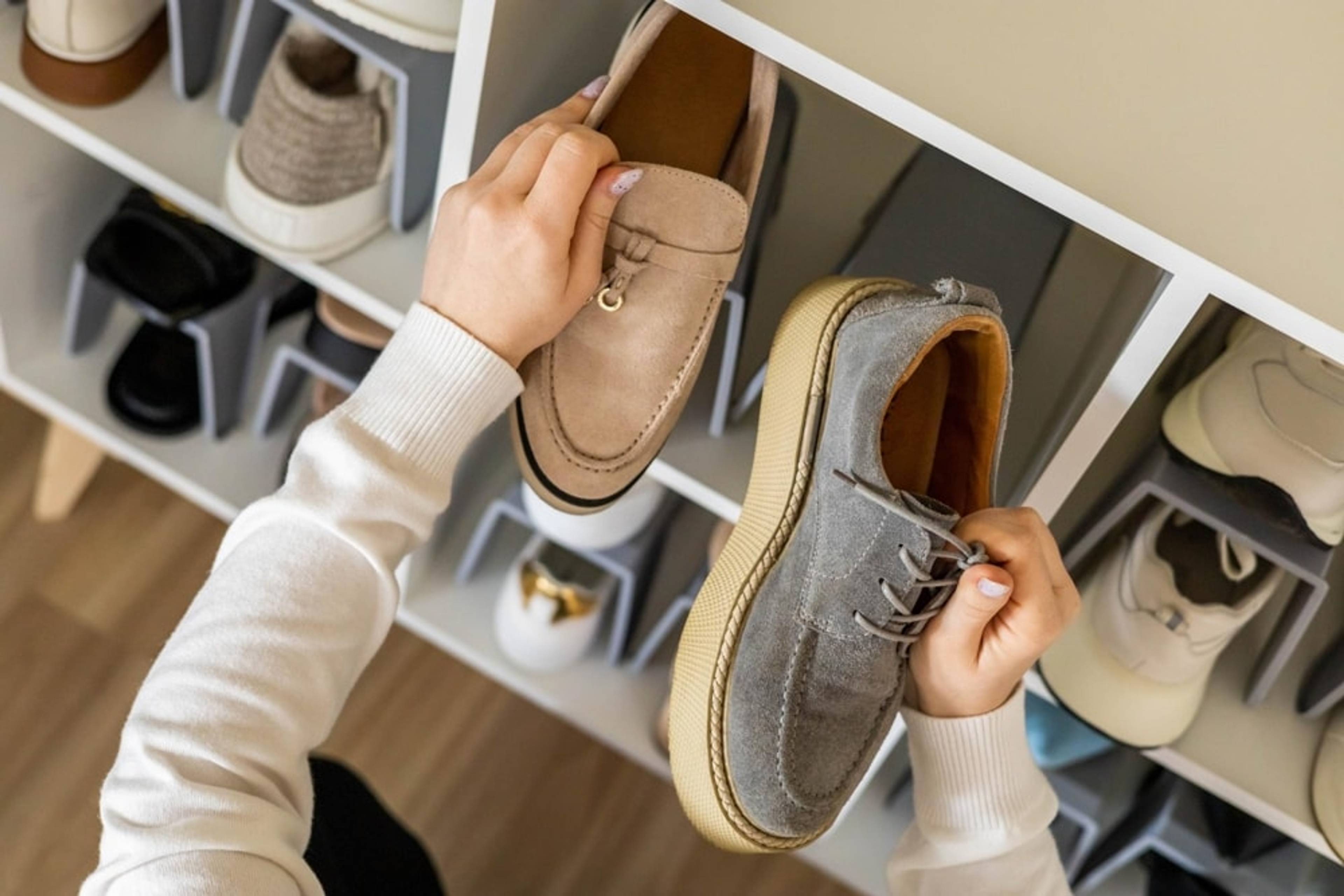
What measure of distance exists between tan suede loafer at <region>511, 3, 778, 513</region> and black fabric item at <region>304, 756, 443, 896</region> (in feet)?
0.98

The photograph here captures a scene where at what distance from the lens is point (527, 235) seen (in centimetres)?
61

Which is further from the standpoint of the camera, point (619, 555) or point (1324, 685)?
point (619, 555)

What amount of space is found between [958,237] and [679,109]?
22 centimetres

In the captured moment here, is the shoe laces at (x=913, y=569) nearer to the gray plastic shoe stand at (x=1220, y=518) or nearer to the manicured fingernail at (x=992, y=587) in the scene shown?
the manicured fingernail at (x=992, y=587)

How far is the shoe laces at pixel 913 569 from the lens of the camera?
60 centimetres

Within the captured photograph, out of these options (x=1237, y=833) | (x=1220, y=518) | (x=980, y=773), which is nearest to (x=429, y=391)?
(x=980, y=773)

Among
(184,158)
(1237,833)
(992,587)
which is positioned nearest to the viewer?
(992,587)

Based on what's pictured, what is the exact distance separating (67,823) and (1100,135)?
1100mm

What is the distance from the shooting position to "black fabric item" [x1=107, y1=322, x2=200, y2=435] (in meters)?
1.21

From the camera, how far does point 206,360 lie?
1113mm

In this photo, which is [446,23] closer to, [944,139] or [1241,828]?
[944,139]

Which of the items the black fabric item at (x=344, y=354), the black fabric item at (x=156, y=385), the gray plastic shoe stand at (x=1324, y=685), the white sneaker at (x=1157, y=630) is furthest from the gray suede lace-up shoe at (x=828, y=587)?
the black fabric item at (x=156, y=385)

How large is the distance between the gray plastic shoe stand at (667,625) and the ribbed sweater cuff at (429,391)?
421 mm

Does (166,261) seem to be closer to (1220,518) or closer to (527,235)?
(527,235)
